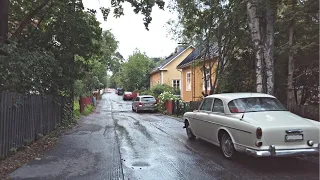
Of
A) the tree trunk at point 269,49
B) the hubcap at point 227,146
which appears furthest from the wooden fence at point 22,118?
the tree trunk at point 269,49

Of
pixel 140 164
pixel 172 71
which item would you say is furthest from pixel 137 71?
pixel 140 164

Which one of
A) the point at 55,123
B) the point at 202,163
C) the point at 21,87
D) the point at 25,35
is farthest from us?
the point at 55,123

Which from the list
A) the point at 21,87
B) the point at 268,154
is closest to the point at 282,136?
the point at 268,154

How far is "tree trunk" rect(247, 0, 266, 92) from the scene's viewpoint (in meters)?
10.6

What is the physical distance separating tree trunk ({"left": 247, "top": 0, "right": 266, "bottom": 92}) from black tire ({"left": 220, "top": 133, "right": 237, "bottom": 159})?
10.4 ft

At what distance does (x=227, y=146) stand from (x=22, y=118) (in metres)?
5.52

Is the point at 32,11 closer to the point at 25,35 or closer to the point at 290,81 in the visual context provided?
the point at 25,35

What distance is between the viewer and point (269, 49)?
10555 mm

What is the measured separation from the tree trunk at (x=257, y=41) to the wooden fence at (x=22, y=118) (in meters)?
7.06

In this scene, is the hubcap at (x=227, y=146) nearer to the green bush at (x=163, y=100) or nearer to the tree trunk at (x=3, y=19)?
the tree trunk at (x=3, y=19)

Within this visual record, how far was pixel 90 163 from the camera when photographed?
7523 mm

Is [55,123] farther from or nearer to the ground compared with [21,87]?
nearer to the ground

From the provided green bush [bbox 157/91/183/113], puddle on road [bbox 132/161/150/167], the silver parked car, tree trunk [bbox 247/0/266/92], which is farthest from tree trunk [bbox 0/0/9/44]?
the silver parked car

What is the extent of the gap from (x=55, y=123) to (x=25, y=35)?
150 inches
